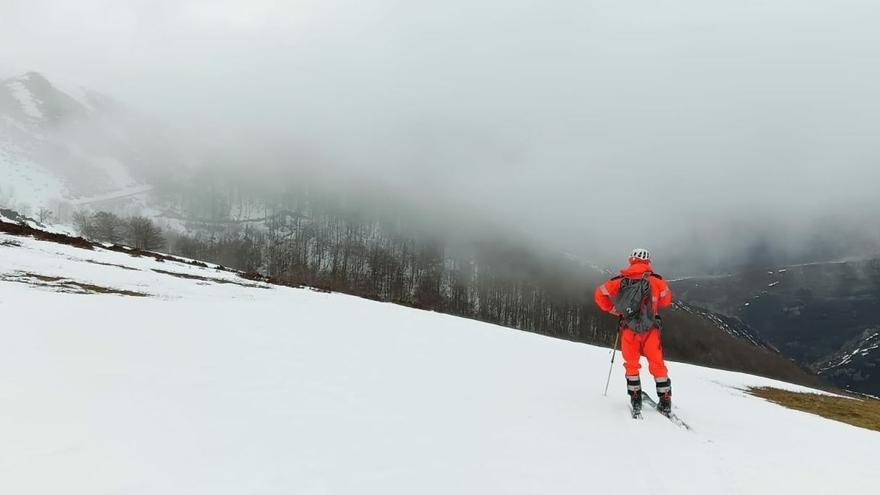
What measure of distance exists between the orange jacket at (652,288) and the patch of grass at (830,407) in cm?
1217

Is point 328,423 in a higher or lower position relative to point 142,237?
lower

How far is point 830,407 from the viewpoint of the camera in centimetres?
1981

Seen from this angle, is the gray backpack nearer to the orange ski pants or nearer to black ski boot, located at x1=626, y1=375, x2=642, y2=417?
the orange ski pants

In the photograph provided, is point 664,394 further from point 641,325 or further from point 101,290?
point 101,290

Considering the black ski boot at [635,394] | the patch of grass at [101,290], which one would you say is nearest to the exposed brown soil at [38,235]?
the patch of grass at [101,290]

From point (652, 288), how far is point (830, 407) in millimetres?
17152

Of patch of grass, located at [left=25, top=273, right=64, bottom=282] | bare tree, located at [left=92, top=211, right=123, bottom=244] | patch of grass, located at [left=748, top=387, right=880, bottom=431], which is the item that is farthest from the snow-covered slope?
bare tree, located at [left=92, top=211, right=123, bottom=244]

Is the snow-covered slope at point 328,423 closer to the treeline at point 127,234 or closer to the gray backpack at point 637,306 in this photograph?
the gray backpack at point 637,306

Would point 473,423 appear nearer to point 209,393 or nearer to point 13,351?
point 209,393

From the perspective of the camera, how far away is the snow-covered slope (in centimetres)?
536

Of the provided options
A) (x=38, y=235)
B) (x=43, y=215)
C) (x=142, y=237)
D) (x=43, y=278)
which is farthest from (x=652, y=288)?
(x=43, y=215)

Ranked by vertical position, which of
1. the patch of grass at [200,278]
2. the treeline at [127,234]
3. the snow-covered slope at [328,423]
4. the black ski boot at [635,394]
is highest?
the treeline at [127,234]

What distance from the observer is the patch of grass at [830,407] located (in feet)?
55.4

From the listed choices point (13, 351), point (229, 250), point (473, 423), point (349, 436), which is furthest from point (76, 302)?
point (229, 250)
